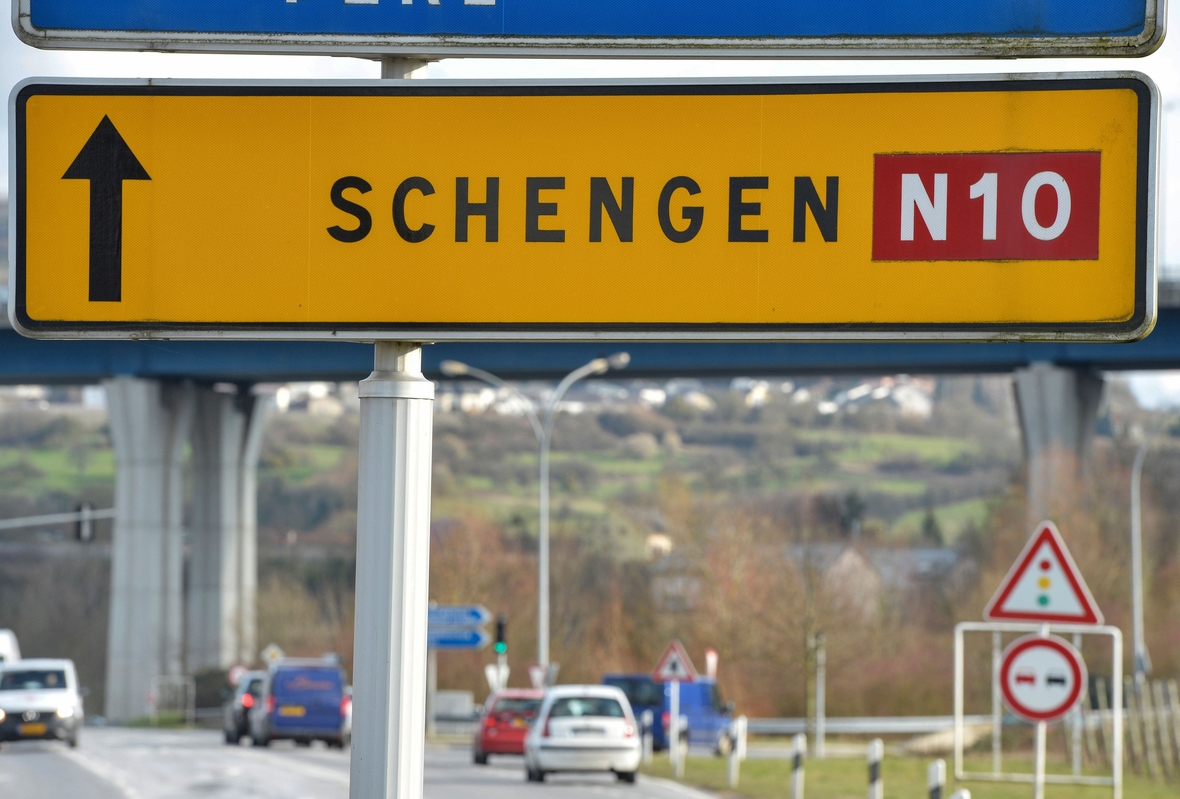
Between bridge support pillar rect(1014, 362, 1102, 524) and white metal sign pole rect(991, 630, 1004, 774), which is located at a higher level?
bridge support pillar rect(1014, 362, 1102, 524)

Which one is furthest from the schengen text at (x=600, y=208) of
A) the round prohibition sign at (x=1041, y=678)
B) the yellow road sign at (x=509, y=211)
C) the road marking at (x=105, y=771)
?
the road marking at (x=105, y=771)

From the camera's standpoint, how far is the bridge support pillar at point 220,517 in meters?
65.9

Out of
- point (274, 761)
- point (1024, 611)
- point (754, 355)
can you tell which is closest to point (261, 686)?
point (274, 761)

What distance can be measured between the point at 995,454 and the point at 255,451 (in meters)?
104

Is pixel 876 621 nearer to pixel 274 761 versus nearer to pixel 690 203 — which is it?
pixel 274 761

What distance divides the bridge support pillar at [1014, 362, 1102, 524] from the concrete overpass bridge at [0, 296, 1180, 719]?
58 millimetres

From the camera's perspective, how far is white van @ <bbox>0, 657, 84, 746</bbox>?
111 ft

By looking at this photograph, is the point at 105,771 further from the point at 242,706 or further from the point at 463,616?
the point at 463,616

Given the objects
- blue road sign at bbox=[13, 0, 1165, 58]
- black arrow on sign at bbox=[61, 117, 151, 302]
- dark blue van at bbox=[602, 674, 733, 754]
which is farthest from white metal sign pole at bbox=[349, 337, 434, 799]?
dark blue van at bbox=[602, 674, 733, 754]

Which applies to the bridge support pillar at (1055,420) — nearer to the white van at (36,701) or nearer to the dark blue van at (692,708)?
the dark blue van at (692,708)

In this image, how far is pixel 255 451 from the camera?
6819 cm

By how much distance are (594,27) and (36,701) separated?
33175 millimetres

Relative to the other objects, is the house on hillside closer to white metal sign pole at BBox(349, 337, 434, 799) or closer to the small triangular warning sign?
the small triangular warning sign

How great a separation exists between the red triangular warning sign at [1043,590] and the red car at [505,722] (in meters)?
19.5
